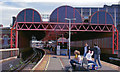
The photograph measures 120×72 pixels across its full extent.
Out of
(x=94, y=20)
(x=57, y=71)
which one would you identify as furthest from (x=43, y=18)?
(x=57, y=71)

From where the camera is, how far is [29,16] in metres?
32.4

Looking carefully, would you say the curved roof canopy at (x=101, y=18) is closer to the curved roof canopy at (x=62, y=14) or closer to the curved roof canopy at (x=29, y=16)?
the curved roof canopy at (x=62, y=14)

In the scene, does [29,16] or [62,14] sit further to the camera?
[62,14]

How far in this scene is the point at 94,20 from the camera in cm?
3303

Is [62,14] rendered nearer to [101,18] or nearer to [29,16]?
[29,16]

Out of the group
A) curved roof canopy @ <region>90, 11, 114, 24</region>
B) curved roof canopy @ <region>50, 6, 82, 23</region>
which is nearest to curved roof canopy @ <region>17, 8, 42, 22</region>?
curved roof canopy @ <region>50, 6, 82, 23</region>

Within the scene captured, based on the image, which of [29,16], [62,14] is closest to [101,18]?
[62,14]

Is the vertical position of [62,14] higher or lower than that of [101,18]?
higher

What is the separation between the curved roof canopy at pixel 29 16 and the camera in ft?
106

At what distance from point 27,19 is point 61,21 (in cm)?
686

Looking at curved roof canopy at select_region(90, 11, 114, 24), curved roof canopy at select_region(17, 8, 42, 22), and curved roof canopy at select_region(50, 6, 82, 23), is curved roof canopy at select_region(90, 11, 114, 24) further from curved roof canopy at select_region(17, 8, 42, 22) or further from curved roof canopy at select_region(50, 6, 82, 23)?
curved roof canopy at select_region(17, 8, 42, 22)

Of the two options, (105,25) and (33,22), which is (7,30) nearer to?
(33,22)

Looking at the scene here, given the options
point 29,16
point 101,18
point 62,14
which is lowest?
point 101,18

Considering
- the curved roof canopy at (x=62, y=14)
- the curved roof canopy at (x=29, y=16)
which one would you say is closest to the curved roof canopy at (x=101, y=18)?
the curved roof canopy at (x=62, y=14)
